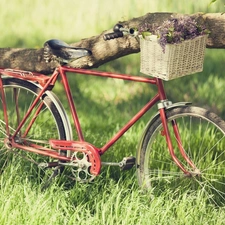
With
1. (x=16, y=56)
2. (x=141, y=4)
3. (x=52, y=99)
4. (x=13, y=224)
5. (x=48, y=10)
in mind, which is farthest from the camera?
(x=48, y=10)

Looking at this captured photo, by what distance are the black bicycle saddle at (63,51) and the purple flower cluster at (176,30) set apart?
1.69 feet

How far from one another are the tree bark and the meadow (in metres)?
0.21

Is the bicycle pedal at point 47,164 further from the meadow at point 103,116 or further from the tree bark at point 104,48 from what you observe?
the tree bark at point 104,48

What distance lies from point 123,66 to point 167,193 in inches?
143

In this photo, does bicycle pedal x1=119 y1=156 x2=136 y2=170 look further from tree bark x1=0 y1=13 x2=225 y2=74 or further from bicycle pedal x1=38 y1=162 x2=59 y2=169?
tree bark x1=0 y1=13 x2=225 y2=74

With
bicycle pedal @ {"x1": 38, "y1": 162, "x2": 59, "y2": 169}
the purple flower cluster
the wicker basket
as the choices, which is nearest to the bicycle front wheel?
the wicker basket

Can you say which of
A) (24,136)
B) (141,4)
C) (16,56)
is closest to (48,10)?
(141,4)

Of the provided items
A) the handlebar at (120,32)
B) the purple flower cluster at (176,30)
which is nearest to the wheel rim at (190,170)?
the purple flower cluster at (176,30)

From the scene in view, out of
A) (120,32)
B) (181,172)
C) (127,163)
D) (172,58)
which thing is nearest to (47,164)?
(127,163)

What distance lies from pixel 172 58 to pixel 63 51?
36.4 inches

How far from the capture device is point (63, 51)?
6.02 meters

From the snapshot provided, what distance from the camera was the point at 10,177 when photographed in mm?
5945

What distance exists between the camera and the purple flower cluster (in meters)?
5.43

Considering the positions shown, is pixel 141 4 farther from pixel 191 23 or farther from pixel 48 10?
pixel 191 23
